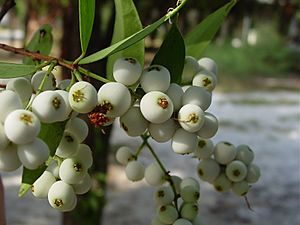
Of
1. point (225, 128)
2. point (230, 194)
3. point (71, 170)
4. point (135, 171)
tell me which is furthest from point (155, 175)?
point (225, 128)

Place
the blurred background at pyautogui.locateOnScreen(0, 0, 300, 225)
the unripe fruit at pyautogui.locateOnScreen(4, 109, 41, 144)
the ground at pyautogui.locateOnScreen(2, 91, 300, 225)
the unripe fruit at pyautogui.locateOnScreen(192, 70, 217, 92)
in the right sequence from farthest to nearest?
1. the ground at pyautogui.locateOnScreen(2, 91, 300, 225)
2. the blurred background at pyautogui.locateOnScreen(0, 0, 300, 225)
3. the unripe fruit at pyautogui.locateOnScreen(192, 70, 217, 92)
4. the unripe fruit at pyautogui.locateOnScreen(4, 109, 41, 144)

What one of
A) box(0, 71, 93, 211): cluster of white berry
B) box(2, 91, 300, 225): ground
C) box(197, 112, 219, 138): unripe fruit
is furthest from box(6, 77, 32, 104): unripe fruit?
box(2, 91, 300, 225): ground

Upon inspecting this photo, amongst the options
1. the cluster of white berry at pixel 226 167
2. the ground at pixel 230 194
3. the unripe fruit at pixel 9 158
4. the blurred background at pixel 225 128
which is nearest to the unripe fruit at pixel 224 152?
the cluster of white berry at pixel 226 167

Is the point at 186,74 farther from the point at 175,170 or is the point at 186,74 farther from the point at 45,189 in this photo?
the point at 175,170

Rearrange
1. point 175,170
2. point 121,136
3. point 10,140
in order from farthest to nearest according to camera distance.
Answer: point 121,136
point 175,170
point 10,140

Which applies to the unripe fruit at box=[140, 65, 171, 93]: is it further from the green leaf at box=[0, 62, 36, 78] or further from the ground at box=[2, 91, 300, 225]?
the ground at box=[2, 91, 300, 225]

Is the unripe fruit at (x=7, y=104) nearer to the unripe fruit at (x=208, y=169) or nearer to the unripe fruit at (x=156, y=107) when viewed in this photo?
the unripe fruit at (x=156, y=107)

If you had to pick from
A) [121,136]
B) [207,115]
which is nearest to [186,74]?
[207,115]
